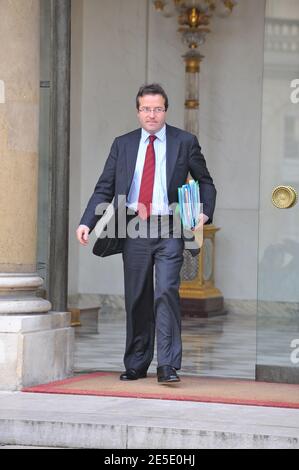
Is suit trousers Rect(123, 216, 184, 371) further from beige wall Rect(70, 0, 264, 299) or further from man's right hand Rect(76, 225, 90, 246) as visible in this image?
beige wall Rect(70, 0, 264, 299)

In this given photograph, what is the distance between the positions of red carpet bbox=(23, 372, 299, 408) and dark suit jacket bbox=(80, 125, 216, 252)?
0.95 meters

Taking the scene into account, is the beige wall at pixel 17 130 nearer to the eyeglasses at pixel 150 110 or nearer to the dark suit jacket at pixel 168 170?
the dark suit jacket at pixel 168 170

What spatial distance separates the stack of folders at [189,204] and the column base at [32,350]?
1049 millimetres

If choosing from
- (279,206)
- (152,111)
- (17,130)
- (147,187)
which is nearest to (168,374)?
(147,187)

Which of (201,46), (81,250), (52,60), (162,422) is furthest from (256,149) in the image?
(162,422)

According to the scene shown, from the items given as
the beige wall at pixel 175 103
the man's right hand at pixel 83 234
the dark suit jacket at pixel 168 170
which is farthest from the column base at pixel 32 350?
the beige wall at pixel 175 103

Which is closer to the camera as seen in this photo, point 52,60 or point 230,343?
point 52,60

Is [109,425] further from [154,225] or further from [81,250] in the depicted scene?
[81,250]

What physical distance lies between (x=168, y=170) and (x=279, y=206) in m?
0.88

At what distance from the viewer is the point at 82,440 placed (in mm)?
6082

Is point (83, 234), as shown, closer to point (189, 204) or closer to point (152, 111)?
point (189, 204)

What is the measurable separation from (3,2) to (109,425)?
2.84m

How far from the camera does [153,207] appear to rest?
7.57 m
